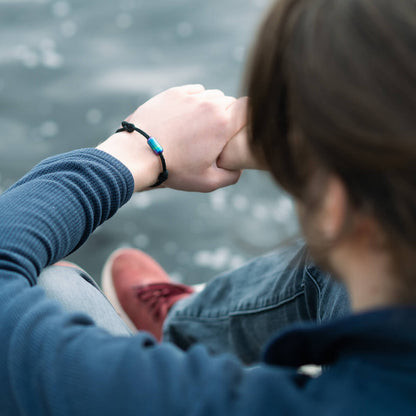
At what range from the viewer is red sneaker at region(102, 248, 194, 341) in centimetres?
137

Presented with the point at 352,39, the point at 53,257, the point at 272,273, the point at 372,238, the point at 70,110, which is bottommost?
the point at 70,110

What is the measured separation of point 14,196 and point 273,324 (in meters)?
0.45

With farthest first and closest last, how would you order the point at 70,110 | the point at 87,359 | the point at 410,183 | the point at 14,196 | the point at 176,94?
1. the point at 70,110
2. the point at 176,94
3. the point at 14,196
4. the point at 87,359
5. the point at 410,183

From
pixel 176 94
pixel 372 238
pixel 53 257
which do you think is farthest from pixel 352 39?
pixel 176 94

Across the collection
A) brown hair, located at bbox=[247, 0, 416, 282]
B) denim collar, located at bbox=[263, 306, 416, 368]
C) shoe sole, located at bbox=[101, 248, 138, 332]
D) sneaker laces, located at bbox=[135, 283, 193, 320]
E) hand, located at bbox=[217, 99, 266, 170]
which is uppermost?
brown hair, located at bbox=[247, 0, 416, 282]

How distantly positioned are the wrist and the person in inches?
12.5

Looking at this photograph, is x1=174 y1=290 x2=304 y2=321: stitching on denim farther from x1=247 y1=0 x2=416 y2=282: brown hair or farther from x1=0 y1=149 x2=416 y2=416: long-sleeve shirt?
x1=247 y1=0 x2=416 y2=282: brown hair

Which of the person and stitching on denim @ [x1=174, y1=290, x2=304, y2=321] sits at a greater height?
the person

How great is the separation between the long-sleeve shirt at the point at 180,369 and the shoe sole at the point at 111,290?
76cm

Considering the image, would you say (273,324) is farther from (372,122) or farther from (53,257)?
(372,122)

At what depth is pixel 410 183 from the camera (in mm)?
448

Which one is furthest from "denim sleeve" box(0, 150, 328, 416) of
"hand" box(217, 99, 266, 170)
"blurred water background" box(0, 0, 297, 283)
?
"blurred water background" box(0, 0, 297, 283)

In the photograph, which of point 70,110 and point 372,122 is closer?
point 372,122

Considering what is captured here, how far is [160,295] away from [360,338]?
94cm
